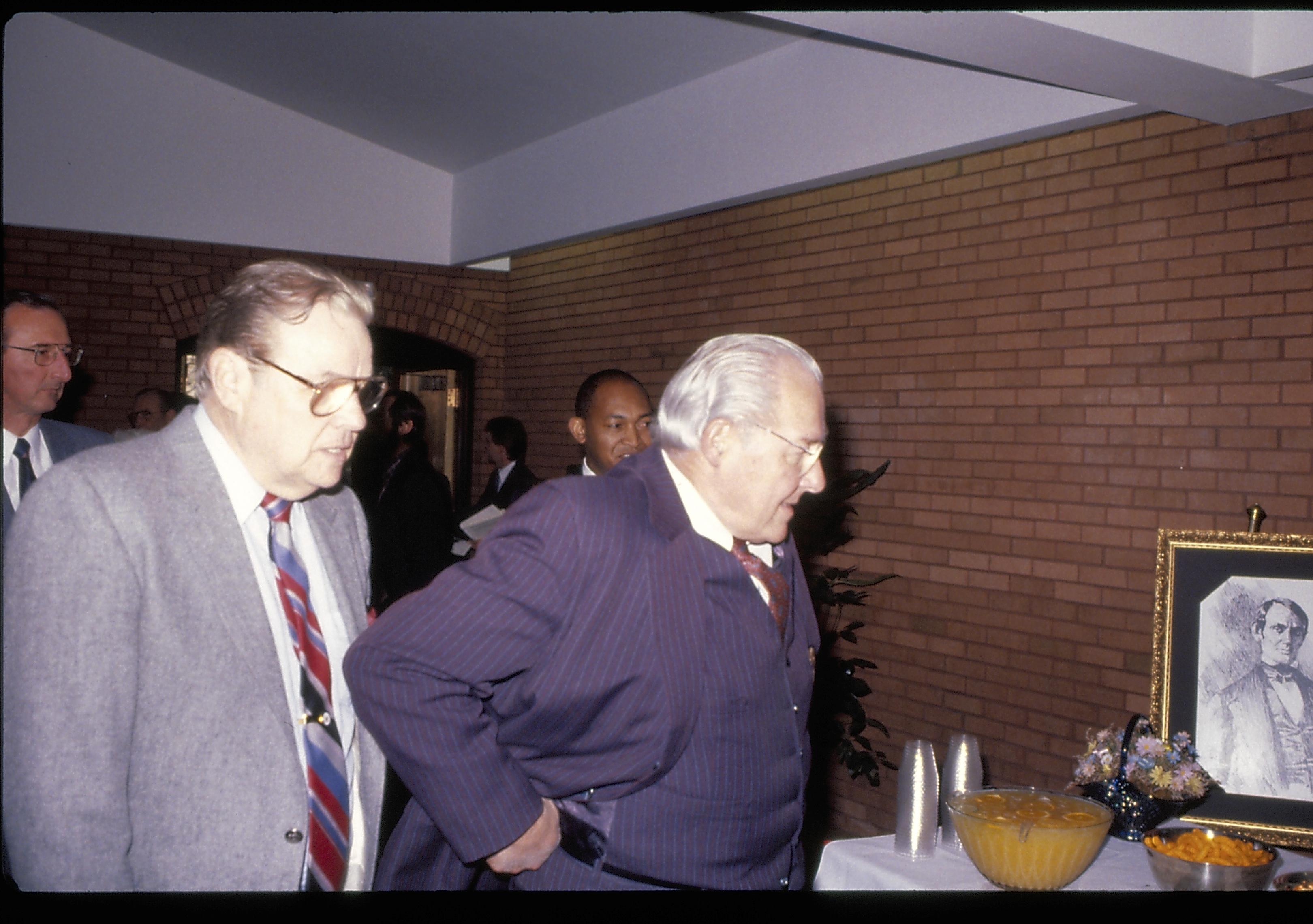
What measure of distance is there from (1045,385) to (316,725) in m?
3.84

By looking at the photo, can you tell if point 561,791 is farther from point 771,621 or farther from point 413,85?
point 413,85

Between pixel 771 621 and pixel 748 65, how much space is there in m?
4.60

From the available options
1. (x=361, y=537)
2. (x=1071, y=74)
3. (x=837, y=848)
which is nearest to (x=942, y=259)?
(x=1071, y=74)

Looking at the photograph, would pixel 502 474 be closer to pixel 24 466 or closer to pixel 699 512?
pixel 24 466

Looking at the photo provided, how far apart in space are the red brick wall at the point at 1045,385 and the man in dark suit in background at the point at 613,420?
1.94 m

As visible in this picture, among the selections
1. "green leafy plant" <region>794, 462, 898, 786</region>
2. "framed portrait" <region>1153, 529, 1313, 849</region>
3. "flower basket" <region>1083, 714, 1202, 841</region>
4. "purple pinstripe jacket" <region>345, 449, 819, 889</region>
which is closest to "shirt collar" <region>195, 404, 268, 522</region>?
"purple pinstripe jacket" <region>345, 449, 819, 889</region>

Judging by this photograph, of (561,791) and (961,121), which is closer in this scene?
(561,791)

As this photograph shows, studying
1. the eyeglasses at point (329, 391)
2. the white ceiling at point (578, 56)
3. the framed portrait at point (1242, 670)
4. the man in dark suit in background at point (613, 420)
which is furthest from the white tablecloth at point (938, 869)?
the white ceiling at point (578, 56)

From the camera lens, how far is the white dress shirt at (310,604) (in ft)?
5.07

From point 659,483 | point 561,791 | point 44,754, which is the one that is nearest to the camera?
point 44,754

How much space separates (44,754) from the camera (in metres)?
1.26

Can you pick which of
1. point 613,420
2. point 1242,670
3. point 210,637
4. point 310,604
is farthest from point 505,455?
point 210,637

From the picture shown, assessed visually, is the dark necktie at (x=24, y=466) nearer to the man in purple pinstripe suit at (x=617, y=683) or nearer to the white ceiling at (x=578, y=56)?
the man in purple pinstripe suit at (x=617, y=683)

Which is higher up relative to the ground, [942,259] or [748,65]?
[748,65]
